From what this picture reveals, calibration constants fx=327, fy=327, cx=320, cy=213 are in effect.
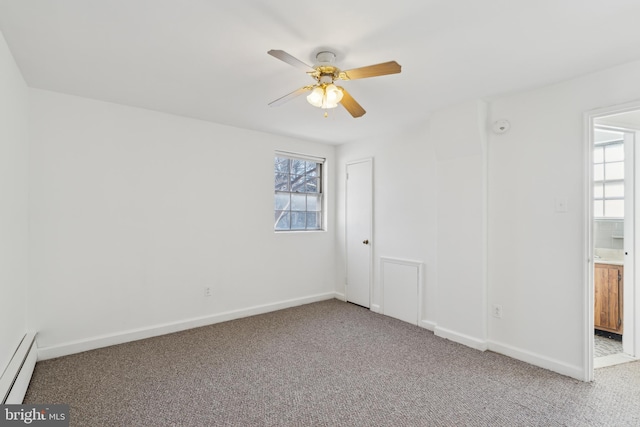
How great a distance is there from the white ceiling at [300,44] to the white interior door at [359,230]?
1.61m

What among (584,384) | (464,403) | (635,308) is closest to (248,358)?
(464,403)

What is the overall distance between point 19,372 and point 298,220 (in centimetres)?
323

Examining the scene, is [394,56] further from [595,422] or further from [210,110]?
[595,422]

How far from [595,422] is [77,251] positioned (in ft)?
13.7

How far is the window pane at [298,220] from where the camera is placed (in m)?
4.70

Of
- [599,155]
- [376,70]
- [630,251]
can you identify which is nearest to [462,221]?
[630,251]

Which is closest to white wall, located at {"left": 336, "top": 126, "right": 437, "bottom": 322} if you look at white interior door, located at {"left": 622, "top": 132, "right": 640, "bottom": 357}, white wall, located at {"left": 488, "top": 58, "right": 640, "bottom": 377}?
white wall, located at {"left": 488, "top": 58, "right": 640, "bottom": 377}

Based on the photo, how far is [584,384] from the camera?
248 centimetres

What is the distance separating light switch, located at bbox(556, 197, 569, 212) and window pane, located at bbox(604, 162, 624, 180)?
175 centimetres

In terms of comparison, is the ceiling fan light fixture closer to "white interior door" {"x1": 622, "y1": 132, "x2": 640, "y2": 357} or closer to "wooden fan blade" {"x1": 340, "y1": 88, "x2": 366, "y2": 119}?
"wooden fan blade" {"x1": 340, "y1": 88, "x2": 366, "y2": 119}

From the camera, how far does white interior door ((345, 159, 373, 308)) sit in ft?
14.7

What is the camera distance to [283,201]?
459 cm

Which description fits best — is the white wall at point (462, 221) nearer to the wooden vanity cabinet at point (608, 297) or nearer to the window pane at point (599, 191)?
the wooden vanity cabinet at point (608, 297)

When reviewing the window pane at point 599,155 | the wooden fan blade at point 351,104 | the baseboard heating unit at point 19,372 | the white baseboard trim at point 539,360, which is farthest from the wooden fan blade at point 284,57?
the window pane at point 599,155
